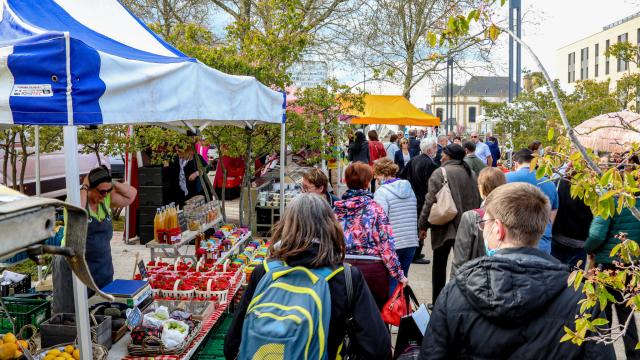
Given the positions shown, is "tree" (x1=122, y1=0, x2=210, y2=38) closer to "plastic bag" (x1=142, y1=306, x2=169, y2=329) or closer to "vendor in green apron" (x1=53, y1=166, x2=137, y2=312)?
"vendor in green apron" (x1=53, y1=166, x2=137, y2=312)

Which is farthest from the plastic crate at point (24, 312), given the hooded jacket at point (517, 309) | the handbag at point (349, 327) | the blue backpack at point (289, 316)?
the hooded jacket at point (517, 309)

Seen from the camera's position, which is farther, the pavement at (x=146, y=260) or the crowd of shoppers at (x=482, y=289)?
the pavement at (x=146, y=260)

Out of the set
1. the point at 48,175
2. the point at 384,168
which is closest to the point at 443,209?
the point at 384,168

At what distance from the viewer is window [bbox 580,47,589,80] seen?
253ft

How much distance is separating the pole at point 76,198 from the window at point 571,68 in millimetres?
88334

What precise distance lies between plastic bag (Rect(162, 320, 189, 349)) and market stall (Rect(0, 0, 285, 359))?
2.36 ft

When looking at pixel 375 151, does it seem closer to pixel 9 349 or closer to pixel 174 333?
pixel 174 333

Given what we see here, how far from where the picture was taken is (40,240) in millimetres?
1354

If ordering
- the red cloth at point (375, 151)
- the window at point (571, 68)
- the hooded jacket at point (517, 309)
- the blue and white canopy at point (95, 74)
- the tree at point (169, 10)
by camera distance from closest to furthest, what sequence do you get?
the hooded jacket at point (517, 309), the blue and white canopy at point (95, 74), the red cloth at point (375, 151), the tree at point (169, 10), the window at point (571, 68)

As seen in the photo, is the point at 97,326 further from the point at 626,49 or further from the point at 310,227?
the point at 626,49

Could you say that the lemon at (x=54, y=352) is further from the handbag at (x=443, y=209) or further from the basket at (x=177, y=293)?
the handbag at (x=443, y=209)

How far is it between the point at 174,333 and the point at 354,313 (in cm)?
186

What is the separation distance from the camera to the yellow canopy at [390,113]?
53.0ft

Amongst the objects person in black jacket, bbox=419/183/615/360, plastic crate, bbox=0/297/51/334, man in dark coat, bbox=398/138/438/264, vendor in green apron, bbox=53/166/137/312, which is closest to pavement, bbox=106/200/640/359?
man in dark coat, bbox=398/138/438/264
